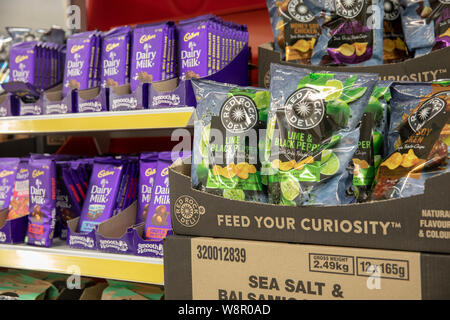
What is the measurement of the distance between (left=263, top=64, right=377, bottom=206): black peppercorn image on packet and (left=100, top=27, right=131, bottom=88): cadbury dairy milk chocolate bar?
0.88 meters

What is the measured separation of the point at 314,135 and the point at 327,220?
179 mm

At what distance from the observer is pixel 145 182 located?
1684mm

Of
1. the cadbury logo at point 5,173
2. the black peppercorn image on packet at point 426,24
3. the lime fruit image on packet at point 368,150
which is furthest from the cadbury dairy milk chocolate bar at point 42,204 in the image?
the black peppercorn image on packet at point 426,24

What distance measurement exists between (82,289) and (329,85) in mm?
1422

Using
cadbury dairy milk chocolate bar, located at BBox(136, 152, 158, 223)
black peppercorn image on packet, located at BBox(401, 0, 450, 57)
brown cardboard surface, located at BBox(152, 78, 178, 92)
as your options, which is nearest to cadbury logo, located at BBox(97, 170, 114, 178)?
cadbury dairy milk chocolate bar, located at BBox(136, 152, 158, 223)

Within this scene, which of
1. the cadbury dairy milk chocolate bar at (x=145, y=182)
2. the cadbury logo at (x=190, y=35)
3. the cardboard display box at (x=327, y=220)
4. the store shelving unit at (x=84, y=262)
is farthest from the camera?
the cadbury dairy milk chocolate bar at (x=145, y=182)

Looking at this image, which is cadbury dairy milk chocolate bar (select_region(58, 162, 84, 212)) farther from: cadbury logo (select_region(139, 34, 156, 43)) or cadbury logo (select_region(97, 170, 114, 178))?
cadbury logo (select_region(139, 34, 156, 43))

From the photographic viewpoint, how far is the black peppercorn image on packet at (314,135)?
940 millimetres

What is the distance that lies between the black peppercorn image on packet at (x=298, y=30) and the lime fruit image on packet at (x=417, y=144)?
43 centimetres

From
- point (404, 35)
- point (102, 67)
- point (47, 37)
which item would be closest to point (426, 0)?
point (404, 35)

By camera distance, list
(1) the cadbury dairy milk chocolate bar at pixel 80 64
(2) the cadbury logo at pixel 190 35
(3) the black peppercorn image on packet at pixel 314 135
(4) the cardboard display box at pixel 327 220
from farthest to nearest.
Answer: (1) the cadbury dairy milk chocolate bar at pixel 80 64
(2) the cadbury logo at pixel 190 35
(3) the black peppercorn image on packet at pixel 314 135
(4) the cardboard display box at pixel 327 220

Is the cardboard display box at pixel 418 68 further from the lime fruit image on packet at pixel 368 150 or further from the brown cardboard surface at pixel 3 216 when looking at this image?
the brown cardboard surface at pixel 3 216

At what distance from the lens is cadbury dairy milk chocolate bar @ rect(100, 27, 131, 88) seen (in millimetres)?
1708

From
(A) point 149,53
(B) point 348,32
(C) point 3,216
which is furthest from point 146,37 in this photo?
(C) point 3,216
